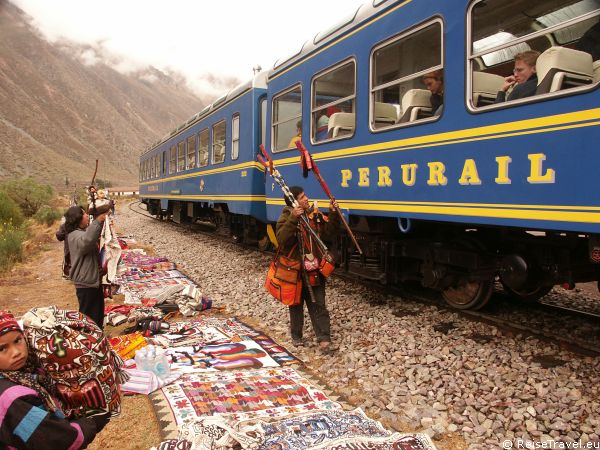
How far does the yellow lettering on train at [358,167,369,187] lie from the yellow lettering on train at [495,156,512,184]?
1.89 m

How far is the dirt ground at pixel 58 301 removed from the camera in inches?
130

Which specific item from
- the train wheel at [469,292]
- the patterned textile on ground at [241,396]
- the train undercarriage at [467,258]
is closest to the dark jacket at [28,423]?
the patterned textile on ground at [241,396]

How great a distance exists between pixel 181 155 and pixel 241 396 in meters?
12.5

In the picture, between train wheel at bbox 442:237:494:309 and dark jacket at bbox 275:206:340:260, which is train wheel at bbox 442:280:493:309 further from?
dark jacket at bbox 275:206:340:260

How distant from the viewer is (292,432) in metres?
3.19

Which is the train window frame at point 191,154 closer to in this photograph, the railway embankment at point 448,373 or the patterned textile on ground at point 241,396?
the railway embankment at point 448,373

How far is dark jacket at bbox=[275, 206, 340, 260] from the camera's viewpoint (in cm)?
472

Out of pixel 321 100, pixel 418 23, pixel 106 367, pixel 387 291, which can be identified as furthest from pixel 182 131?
pixel 106 367

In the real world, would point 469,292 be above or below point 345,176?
below

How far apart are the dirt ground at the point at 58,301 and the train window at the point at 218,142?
9.59ft

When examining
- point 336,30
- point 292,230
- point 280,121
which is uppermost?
point 336,30

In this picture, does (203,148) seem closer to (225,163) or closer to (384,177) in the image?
(225,163)

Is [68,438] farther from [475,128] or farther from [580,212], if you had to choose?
[475,128]

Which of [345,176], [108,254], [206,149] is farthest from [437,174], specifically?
[206,149]
